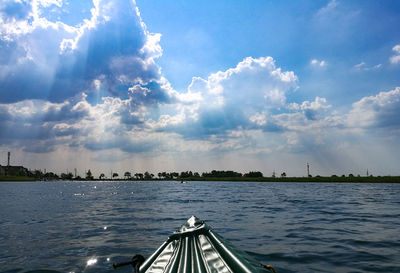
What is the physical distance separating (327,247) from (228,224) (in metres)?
5.98

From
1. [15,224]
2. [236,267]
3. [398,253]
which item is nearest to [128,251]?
[236,267]

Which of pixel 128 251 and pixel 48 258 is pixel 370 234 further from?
pixel 48 258

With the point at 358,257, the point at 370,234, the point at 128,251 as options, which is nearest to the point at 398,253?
the point at 358,257

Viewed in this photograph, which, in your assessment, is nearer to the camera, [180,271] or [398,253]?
[180,271]

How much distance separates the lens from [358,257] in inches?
306

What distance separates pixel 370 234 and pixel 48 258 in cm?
1353

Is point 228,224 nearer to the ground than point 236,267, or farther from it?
nearer to the ground

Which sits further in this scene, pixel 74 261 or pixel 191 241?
pixel 74 261

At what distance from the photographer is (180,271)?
4.29 meters

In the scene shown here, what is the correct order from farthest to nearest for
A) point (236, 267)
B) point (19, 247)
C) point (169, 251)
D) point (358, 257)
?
point (19, 247) → point (358, 257) → point (169, 251) → point (236, 267)

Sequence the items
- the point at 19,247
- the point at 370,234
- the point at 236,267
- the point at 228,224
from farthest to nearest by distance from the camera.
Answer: the point at 228,224, the point at 370,234, the point at 19,247, the point at 236,267

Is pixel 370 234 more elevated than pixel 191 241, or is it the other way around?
pixel 191 241

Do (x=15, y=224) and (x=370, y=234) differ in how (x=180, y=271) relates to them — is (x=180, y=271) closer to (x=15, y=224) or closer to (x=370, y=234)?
(x=370, y=234)

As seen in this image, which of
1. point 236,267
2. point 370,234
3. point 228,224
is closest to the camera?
point 236,267
